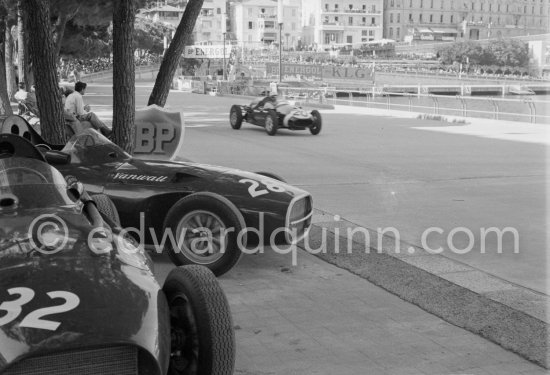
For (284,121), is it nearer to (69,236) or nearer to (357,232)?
(357,232)

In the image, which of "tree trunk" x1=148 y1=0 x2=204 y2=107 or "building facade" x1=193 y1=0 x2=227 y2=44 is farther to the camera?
"building facade" x1=193 y1=0 x2=227 y2=44

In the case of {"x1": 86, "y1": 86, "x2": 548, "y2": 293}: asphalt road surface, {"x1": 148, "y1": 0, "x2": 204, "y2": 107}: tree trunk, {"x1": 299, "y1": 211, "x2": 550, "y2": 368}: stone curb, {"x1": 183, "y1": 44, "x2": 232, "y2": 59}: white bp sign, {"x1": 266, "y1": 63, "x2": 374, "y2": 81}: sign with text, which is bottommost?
{"x1": 86, "y1": 86, "x2": 548, "y2": 293}: asphalt road surface

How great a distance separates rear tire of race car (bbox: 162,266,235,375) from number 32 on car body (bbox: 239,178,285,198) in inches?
109

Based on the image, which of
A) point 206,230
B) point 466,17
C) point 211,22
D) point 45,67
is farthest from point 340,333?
point 466,17

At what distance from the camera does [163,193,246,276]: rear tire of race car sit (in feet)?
21.0

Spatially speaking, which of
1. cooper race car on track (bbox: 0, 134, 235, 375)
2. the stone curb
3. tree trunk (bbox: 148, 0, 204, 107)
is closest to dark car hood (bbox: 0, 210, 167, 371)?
cooper race car on track (bbox: 0, 134, 235, 375)

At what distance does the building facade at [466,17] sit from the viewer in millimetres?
171125

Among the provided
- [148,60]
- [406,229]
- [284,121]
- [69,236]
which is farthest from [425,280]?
[148,60]

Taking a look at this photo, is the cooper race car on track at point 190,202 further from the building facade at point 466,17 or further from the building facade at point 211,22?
the building facade at point 466,17

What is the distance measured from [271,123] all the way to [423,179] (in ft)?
31.7

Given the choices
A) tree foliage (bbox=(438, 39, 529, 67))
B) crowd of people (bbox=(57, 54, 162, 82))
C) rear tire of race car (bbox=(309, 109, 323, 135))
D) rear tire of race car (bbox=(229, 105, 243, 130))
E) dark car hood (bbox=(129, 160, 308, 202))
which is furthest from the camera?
tree foliage (bbox=(438, 39, 529, 67))

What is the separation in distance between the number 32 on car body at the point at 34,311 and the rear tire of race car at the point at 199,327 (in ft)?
2.11

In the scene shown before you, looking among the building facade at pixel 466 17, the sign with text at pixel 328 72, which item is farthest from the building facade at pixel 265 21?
the sign with text at pixel 328 72

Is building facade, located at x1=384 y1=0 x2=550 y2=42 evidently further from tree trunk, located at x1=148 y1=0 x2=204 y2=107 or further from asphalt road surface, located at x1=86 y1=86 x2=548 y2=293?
tree trunk, located at x1=148 y1=0 x2=204 y2=107
